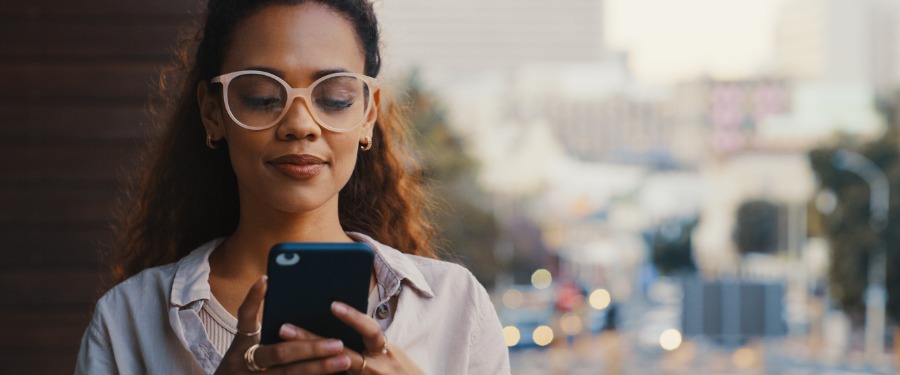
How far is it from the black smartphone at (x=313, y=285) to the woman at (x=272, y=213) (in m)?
0.02

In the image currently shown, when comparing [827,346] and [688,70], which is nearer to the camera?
[827,346]

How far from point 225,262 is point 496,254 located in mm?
29030

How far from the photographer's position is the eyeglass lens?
1056mm

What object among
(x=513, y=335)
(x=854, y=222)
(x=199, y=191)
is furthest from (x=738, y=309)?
(x=199, y=191)

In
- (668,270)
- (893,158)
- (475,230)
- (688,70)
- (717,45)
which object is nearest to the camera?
(475,230)

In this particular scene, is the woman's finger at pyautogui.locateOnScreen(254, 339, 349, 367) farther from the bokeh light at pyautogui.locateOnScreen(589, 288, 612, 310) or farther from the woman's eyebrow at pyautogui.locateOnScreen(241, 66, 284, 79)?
the bokeh light at pyautogui.locateOnScreen(589, 288, 612, 310)

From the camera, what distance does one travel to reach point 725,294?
31.5 metres

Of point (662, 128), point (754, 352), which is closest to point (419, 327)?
point (754, 352)

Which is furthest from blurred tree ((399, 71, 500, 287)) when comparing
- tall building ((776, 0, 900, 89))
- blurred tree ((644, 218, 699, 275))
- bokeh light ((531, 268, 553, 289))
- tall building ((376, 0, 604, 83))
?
tall building ((376, 0, 604, 83))

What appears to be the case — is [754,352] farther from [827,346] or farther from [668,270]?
[668,270]

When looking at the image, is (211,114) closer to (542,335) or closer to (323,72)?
(323,72)

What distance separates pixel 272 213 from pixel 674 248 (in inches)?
2291

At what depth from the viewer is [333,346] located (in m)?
0.90

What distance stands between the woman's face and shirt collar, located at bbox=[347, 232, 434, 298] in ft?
0.32
